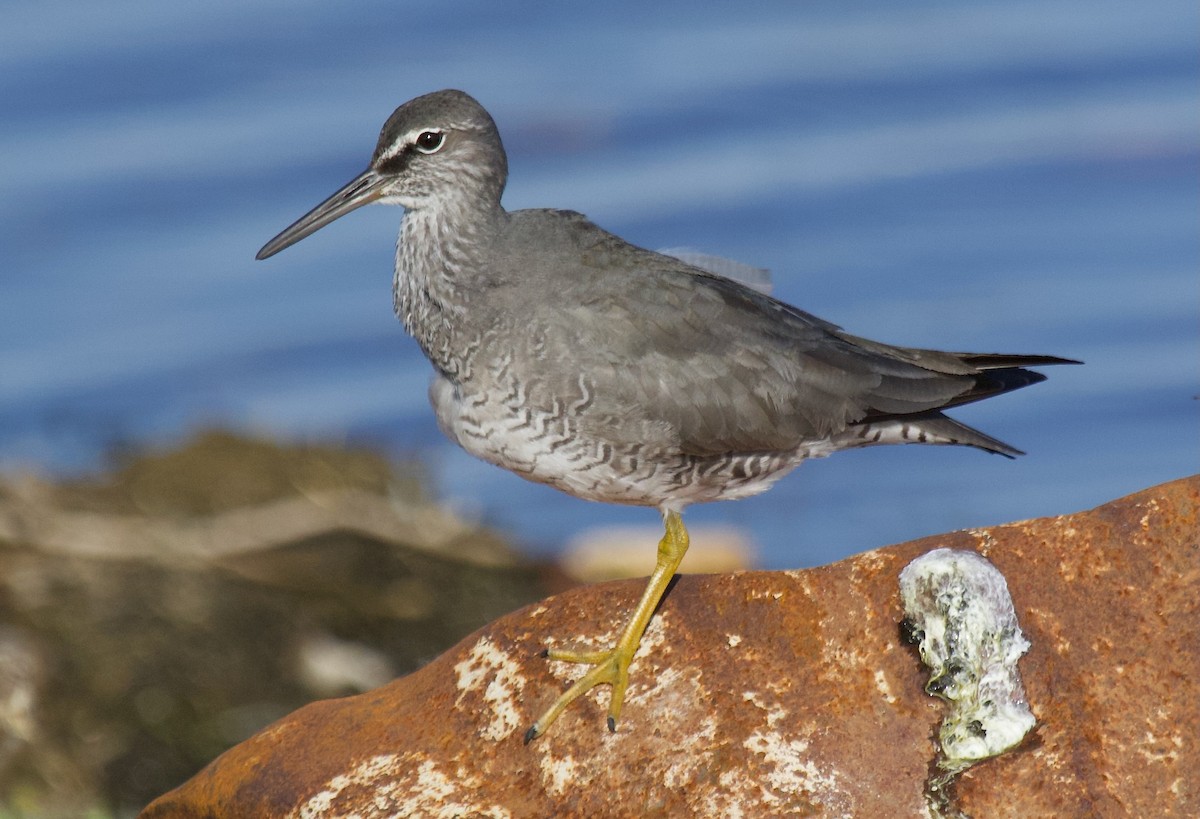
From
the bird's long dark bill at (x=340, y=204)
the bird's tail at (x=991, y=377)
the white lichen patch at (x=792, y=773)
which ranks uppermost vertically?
the bird's long dark bill at (x=340, y=204)

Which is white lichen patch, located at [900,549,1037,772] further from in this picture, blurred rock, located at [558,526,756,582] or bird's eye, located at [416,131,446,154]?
blurred rock, located at [558,526,756,582]

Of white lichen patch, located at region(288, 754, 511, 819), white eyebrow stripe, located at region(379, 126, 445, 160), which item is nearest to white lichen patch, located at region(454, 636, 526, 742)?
white lichen patch, located at region(288, 754, 511, 819)

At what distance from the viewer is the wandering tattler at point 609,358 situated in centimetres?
535

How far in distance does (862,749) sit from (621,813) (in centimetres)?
66

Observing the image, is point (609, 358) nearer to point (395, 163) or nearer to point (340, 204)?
point (395, 163)

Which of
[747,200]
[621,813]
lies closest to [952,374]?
[621,813]

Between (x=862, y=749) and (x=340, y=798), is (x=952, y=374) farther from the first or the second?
(x=340, y=798)

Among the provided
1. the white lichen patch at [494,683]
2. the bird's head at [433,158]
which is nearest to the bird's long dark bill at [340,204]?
the bird's head at [433,158]

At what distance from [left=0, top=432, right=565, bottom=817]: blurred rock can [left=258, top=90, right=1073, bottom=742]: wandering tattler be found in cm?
275

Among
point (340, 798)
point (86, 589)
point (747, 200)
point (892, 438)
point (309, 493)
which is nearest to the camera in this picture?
point (340, 798)

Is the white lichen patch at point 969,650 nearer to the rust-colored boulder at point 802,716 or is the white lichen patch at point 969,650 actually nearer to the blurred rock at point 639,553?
the rust-colored boulder at point 802,716

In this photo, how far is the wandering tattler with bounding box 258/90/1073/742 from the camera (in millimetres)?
5352

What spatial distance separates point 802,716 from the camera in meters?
4.32

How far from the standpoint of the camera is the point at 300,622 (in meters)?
8.35
